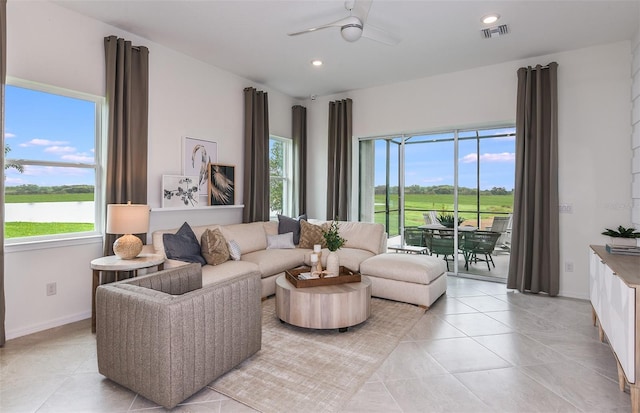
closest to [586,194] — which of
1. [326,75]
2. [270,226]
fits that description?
[326,75]

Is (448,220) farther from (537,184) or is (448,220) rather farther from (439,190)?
(537,184)

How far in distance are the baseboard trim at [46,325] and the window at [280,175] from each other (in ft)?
10.4

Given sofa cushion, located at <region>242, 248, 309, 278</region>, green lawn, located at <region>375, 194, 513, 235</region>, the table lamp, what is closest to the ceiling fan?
the table lamp

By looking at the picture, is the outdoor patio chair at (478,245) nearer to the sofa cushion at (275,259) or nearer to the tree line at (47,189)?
the sofa cushion at (275,259)

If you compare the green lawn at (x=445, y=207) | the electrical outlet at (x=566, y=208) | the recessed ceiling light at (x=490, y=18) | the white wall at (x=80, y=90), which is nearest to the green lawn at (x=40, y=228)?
the white wall at (x=80, y=90)

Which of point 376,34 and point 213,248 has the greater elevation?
point 376,34

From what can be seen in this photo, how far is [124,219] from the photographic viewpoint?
306 cm

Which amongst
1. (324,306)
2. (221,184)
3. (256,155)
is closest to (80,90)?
(221,184)

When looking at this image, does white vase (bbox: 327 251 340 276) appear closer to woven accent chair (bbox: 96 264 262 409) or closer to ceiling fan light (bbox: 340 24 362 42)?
woven accent chair (bbox: 96 264 262 409)

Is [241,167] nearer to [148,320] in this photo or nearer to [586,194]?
[148,320]

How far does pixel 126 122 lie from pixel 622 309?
14.5ft

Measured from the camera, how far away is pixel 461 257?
5.41 metres

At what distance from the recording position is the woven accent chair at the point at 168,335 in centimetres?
192

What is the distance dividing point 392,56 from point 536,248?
3081mm
